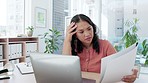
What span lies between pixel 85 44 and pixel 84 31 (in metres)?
0.19

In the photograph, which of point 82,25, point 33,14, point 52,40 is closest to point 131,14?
point 52,40

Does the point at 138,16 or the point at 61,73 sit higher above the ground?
the point at 138,16

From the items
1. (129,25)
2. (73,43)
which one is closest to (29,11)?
(129,25)

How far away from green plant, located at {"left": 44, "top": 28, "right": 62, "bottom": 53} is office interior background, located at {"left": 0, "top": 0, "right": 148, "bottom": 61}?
0.40 ft

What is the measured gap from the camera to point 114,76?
944 millimetres

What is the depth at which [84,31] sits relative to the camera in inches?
57.6

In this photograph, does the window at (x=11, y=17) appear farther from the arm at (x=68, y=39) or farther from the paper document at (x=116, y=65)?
the paper document at (x=116, y=65)

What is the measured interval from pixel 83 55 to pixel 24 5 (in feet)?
10.0

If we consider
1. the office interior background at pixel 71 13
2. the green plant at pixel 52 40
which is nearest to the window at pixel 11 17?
the office interior background at pixel 71 13

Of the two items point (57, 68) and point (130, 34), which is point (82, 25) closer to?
point (57, 68)

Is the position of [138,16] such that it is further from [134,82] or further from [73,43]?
[134,82]

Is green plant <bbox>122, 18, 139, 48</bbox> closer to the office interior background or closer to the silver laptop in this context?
the office interior background

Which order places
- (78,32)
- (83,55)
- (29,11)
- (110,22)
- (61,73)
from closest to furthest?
(61,73) < (78,32) < (83,55) < (29,11) < (110,22)

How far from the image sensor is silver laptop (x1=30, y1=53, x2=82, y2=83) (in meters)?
0.77
